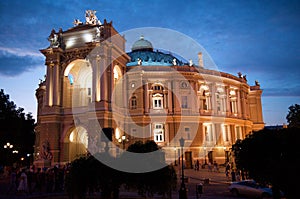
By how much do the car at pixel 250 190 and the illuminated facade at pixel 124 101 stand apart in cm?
1623

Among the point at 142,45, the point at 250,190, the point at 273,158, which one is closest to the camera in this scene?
the point at 273,158

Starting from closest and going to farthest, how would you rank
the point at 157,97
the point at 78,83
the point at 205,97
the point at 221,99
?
the point at 78,83
the point at 157,97
the point at 205,97
the point at 221,99

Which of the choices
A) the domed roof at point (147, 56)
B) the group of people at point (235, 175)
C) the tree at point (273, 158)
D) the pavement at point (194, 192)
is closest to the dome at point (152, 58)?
the domed roof at point (147, 56)

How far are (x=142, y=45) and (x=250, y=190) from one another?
45.7 meters

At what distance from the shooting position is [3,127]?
1921 inches

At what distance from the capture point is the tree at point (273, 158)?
14.5 meters

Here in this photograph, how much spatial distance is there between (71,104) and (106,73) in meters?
8.11

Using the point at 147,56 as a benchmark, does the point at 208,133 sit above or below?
below

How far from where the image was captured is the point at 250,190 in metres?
21.2

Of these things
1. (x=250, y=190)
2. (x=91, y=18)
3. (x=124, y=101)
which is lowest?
(x=250, y=190)

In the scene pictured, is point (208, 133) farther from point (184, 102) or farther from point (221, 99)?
point (221, 99)

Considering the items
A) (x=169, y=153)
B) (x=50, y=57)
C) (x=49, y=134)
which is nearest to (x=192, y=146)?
(x=169, y=153)

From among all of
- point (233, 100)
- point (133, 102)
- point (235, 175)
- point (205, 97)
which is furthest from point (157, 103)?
point (235, 175)

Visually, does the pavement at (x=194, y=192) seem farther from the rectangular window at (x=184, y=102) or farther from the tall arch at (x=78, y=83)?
the tall arch at (x=78, y=83)
